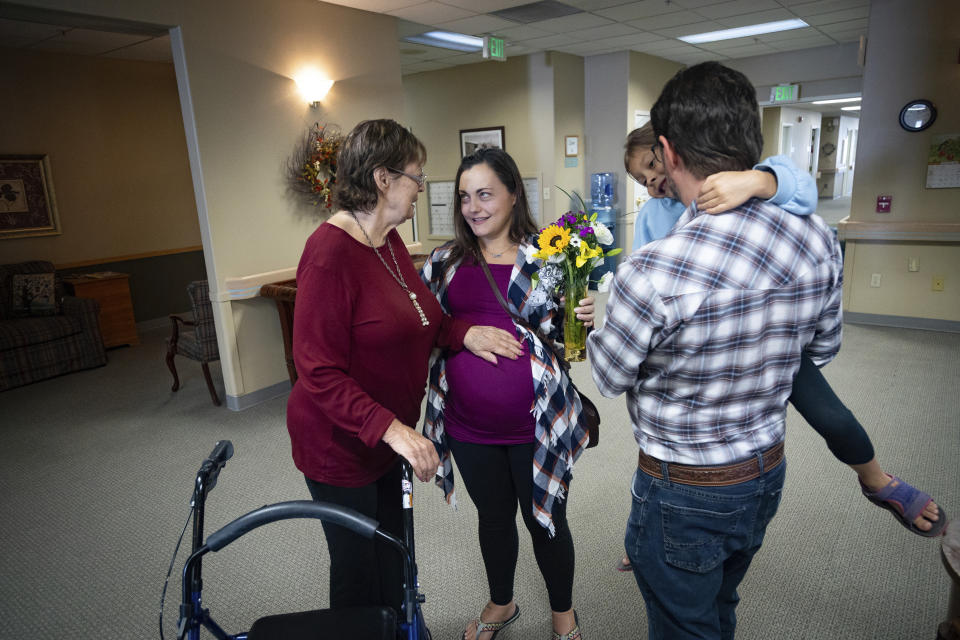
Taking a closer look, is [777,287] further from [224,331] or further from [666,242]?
[224,331]

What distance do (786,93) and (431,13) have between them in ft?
17.4

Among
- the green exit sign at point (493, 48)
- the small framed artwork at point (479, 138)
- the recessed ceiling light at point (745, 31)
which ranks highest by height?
the recessed ceiling light at point (745, 31)

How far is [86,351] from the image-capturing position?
17.1 feet

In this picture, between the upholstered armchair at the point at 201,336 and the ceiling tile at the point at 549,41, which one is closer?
the upholstered armchair at the point at 201,336

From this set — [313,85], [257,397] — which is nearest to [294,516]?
[257,397]

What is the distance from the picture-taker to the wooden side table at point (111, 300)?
5.62 m

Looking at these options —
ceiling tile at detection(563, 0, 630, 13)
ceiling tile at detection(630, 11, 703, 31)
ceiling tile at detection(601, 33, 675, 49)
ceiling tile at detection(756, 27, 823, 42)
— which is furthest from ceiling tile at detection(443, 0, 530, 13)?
ceiling tile at detection(756, 27, 823, 42)

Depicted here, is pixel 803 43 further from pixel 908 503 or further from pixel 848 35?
pixel 908 503

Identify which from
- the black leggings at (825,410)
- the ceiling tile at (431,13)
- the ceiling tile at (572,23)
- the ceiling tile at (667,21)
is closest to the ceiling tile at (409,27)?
the ceiling tile at (431,13)

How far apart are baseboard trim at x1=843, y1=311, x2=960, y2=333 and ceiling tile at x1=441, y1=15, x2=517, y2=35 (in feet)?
13.5

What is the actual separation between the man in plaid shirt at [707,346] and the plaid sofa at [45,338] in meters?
5.34

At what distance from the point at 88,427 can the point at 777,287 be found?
4.38m

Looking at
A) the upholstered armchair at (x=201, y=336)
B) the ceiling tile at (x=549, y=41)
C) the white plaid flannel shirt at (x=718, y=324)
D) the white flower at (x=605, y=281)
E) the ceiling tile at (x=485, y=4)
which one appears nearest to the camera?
the white plaid flannel shirt at (x=718, y=324)

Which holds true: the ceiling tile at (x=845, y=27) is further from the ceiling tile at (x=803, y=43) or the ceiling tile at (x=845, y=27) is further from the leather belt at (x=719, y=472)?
the leather belt at (x=719, y=472)
